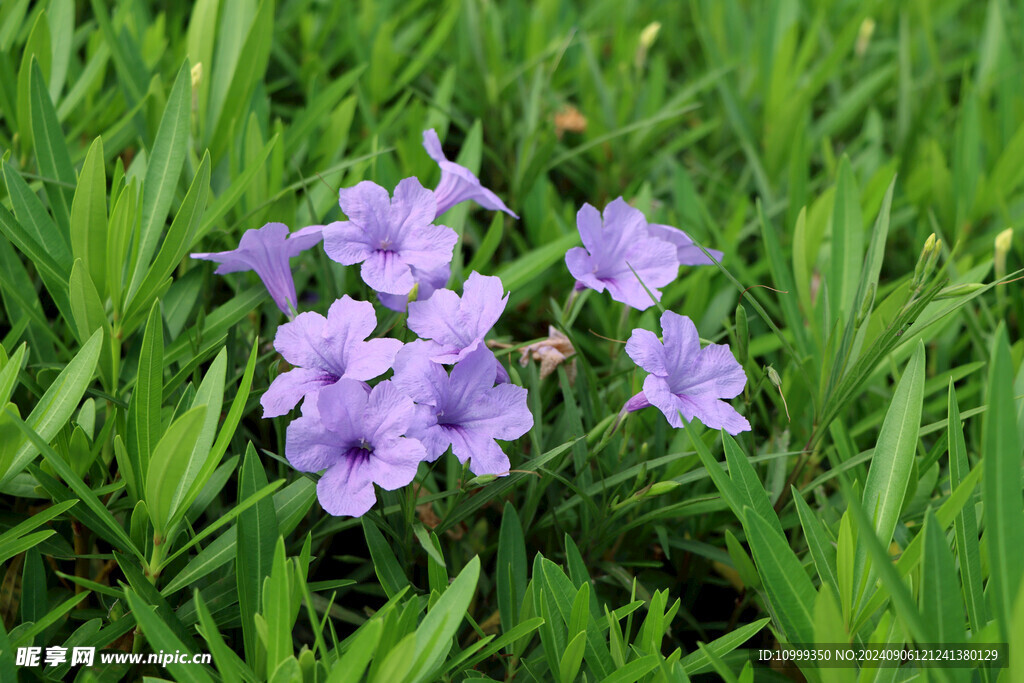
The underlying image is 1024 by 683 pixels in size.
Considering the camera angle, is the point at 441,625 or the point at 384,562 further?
the point at 384,562

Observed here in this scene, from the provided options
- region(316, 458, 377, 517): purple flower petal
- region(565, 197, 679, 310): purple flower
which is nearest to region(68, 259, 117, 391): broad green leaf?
region(316, 458, 377, 517): purple flower petal

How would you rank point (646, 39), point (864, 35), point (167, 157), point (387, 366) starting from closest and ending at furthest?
1. point (387, 366)
2. point (167, 157)
3. point (646, 39)
4. point (864, 35)

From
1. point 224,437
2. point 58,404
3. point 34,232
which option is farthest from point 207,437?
point 34,232

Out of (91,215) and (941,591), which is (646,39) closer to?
(91,215)

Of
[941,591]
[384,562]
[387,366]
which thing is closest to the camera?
[941,591]

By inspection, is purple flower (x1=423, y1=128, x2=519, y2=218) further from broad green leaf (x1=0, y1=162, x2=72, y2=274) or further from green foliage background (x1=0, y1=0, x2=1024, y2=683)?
broad green leaf (x1=0, y1=162, x2=72, y2=274)

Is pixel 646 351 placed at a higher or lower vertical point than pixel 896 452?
higher
